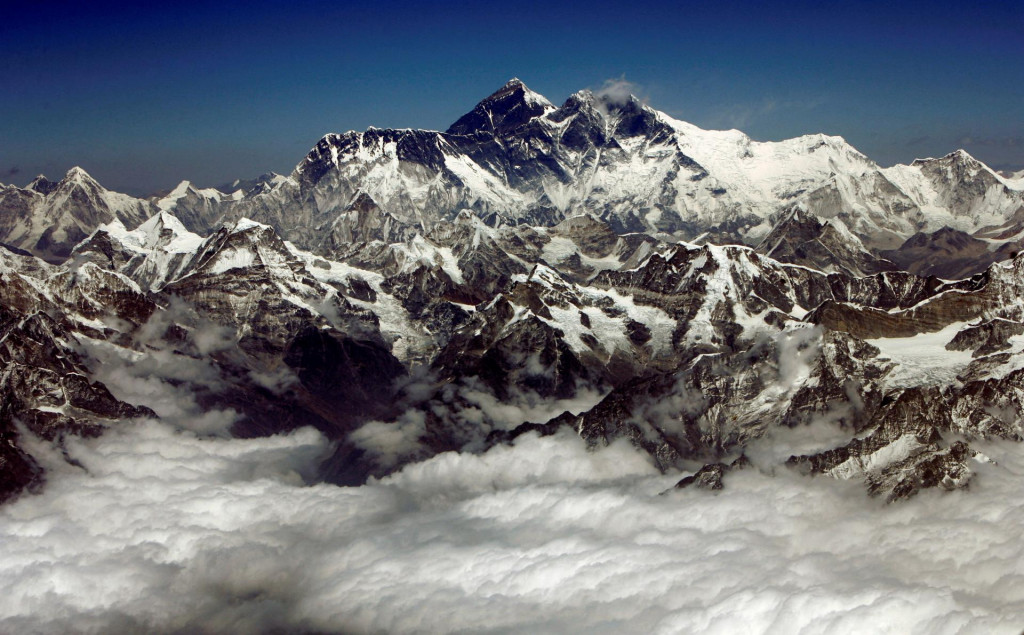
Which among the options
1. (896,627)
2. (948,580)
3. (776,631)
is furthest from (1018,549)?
(776,631)

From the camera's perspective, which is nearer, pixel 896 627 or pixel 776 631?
pixel 896 627

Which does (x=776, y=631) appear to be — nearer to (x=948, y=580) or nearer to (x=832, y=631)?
(x=832, y=631)

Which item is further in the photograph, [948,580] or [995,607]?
[948,580]

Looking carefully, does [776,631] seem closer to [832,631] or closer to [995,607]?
[832,631]

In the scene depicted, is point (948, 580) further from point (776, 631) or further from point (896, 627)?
point (776, 631)

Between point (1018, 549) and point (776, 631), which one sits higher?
point (1018, 549)

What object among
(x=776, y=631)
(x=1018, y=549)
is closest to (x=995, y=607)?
(x=1018, y=549)

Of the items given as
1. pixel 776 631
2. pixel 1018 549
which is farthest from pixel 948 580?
pixel 776 631
